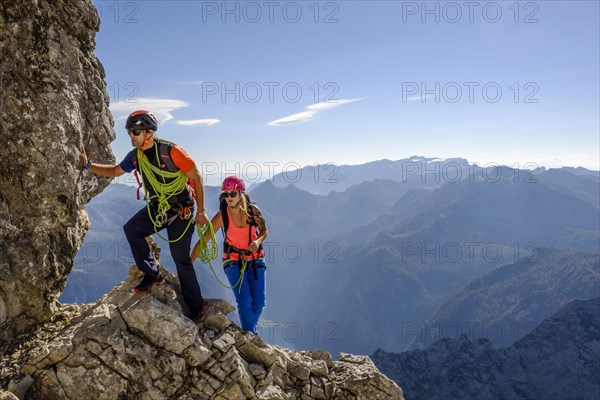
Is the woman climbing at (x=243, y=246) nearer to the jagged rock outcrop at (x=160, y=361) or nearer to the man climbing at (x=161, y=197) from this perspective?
the jagged rock outcrop at (x=160, y=361)

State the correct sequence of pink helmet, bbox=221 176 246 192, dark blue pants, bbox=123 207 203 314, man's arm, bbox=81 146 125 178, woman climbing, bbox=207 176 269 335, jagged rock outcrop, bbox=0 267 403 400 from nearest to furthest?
jagged rock outcrop, bbox=0 267 403 400
dark blue pants, bbox=123 207 203 314
man's arm, bbox=81 146 125 178
pink helmet, bbox=221 176 246 192
woman climbing, bbox=207 176 269 335

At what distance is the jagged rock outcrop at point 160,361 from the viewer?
9.88 meters

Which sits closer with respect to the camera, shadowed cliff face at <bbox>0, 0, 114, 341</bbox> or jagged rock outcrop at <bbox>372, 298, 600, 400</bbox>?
shadowed cliff face at <bbox>0, 0, 114, 341</bbox>

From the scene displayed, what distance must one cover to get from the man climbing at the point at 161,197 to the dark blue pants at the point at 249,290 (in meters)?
1.35

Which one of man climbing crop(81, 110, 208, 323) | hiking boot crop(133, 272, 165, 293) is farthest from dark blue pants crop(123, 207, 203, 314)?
hiking boot crop(133, 272, 165, 293)

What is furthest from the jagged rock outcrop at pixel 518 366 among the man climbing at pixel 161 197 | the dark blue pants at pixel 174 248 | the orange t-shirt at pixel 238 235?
the man climbing at pixel 161 197

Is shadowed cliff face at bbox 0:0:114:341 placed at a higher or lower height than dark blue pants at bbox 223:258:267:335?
higher

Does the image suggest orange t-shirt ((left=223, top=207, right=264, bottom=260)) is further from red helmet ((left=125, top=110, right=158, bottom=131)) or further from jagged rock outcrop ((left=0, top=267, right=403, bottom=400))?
red helmet ((left=125, top=110, right=158, bottom=131))

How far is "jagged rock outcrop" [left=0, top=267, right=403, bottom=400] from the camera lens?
389 inches

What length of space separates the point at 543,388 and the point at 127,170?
7656 inches

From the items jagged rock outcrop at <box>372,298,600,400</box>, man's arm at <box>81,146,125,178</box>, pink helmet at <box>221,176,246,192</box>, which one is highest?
man's arm at <box>81,146,125,178</box>

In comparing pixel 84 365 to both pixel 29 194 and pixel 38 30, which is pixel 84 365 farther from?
pixel 38 30

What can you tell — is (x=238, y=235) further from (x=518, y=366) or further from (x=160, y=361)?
(x=518, y=366)

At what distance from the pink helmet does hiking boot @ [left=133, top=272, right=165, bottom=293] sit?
3.38 metres
